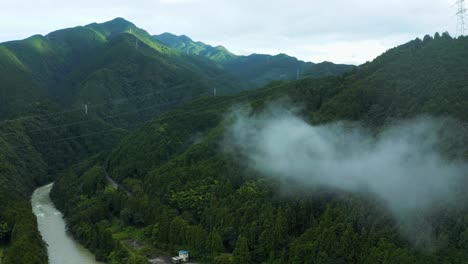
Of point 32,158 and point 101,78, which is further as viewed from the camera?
point 101,78

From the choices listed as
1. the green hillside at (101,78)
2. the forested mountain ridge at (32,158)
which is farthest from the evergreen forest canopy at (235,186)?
the green hillside at (101,78)

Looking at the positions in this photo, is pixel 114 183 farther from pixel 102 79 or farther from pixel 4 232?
pixel 102 79

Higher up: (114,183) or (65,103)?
(65,103)

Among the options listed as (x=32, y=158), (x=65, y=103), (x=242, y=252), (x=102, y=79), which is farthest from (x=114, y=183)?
(x=102, y=79)

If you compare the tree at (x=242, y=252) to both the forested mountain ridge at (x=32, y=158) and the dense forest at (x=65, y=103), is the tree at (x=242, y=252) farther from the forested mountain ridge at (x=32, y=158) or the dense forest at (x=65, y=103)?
the forested mountain ridge at (x=32, y=158)

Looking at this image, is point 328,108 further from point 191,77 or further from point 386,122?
point 191,77

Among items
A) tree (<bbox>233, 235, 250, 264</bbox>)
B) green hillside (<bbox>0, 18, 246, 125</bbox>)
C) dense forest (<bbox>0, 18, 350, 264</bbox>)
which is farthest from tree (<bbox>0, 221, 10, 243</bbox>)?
green hillside (<bbox>0, 18, 246, 125</bbox>)
